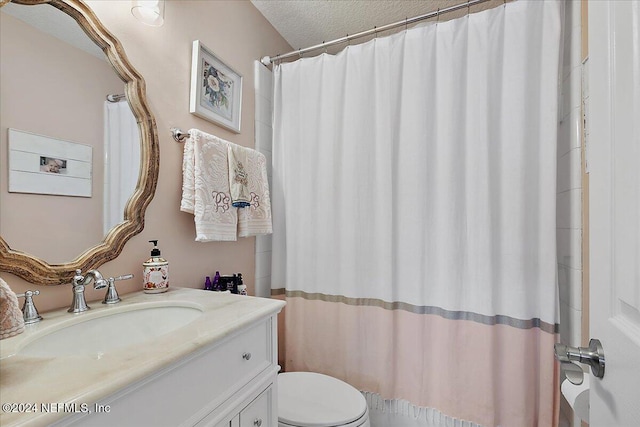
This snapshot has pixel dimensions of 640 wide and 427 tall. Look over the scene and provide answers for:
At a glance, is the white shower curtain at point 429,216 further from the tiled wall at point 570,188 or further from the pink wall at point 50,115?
the pink wall at point 50,115

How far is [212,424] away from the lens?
0.69 metres

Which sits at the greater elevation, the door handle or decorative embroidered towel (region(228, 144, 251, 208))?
decorative embroidered towel (region(228, 144, 251, 208))

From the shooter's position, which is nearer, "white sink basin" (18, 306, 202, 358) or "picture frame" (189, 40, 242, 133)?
"white sink basin" (18, 306, 202, 358)

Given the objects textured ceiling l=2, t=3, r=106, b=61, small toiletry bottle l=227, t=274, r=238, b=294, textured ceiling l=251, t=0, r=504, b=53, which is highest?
textured ceiling l=251, t=0, r=504, b=53

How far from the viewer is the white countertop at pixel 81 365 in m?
0.44

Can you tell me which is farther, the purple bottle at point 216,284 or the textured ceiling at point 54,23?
the purple bottle at point 216,284

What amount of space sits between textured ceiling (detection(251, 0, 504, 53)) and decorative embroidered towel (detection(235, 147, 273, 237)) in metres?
0.87

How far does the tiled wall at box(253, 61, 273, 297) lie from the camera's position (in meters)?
1.73

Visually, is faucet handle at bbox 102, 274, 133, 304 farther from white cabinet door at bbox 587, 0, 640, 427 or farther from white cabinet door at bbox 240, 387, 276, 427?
white cabinet door at bbox 587, 0, 640, 427

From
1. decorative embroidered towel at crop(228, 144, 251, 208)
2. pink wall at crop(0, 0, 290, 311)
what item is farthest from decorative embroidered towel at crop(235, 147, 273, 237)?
pink wall at crop(0, 0, 290, 311)

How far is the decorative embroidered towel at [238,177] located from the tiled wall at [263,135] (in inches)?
12.6

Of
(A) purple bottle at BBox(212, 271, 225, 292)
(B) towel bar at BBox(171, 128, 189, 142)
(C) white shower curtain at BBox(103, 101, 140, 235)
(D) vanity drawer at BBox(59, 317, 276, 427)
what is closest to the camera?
(D) vanity drawer at BBox(59, 317, 276, 427)

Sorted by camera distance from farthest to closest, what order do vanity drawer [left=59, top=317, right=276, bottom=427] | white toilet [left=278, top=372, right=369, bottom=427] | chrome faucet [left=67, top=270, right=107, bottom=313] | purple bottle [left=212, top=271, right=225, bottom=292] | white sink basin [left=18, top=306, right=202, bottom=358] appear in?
purple bottle [left=212, top=271, right=225, bottom=292] < white toilet [left=278, top=372, right=369, bottom=427] < chrome faucet [left=67, top=270, right=107, bottom=313] < white sink basin [left=18, top=306, right=202, bottom=358] < vanity drawer [left=59, top=317, right=276, bottom=427]

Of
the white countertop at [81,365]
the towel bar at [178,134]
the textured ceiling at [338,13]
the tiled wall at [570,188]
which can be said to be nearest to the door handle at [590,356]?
the white countertop at [81,365]
